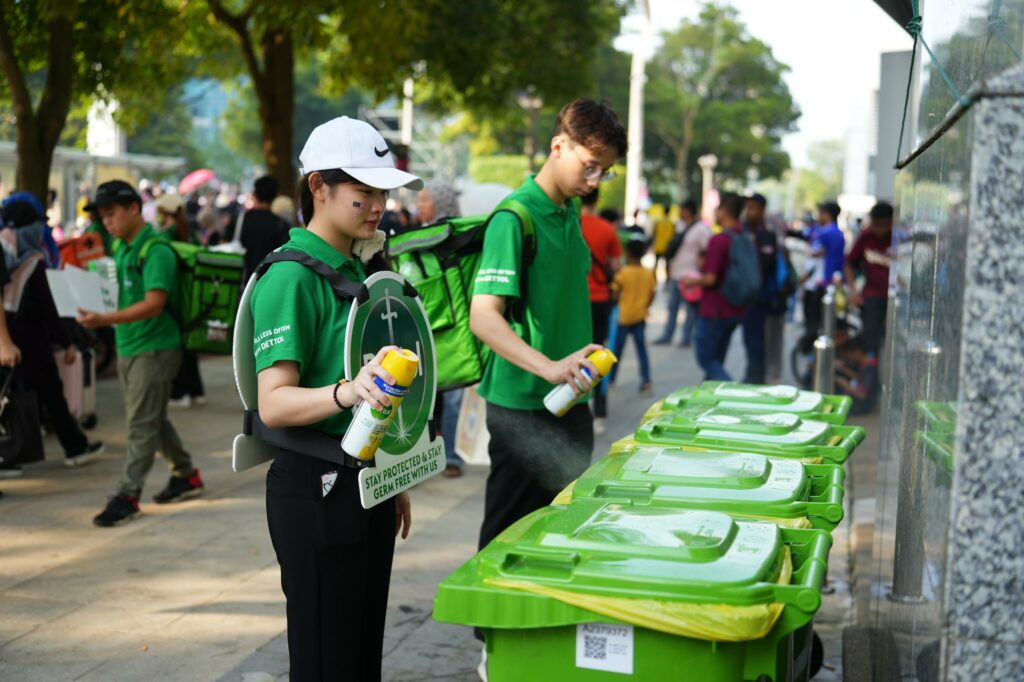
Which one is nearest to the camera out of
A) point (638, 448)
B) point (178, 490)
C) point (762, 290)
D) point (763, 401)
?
point (638, 448)

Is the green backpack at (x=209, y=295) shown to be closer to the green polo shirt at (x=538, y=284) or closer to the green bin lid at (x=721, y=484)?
the green polo shirt at (x=538, y=284)

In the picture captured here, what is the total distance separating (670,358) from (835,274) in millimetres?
3318

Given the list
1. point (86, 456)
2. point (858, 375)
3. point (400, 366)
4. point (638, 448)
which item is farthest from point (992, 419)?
point (858, 375)

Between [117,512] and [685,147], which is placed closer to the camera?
[117,512]

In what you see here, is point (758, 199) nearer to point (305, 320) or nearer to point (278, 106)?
point (278, 106)

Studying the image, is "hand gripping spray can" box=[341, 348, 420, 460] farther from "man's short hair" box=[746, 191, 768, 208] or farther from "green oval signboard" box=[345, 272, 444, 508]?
"man's short hair" box=[746, 191, 768, 208]

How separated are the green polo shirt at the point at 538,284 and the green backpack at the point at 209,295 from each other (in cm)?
408

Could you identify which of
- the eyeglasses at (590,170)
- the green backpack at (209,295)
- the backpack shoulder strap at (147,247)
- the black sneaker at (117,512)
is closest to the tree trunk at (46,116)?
the green backpack at (209,295)

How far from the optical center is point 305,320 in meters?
2.99

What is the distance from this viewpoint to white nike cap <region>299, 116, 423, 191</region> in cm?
310

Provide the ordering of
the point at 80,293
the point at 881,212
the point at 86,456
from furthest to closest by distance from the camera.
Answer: the point at 881,212 < the point at 86,456 < the point at 80,293

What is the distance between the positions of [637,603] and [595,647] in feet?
0.51

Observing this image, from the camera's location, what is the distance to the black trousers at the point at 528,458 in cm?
442

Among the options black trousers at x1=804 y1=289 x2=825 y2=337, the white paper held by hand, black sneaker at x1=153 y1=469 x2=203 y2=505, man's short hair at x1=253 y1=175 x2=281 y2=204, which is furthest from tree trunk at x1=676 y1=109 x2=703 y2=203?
the white paper held by hand
